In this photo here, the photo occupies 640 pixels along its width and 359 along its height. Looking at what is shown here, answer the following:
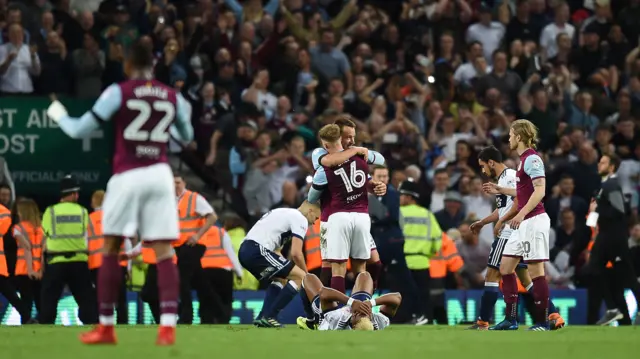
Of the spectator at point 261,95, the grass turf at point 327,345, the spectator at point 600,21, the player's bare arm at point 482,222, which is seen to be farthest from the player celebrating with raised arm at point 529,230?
the spectator at point 600,21

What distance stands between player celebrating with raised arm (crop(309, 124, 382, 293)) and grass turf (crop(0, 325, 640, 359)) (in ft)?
4.96

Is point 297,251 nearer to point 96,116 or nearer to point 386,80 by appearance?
point 96,116

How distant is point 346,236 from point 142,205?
4477mm

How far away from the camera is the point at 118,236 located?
10.5 meters

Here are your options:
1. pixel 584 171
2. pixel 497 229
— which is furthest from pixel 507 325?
pixel 584 171

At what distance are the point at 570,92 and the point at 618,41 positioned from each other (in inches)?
76.9

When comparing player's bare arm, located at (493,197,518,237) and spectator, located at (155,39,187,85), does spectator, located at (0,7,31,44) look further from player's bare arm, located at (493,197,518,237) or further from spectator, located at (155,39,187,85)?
player's bare arm, located at (493,197,518,237)

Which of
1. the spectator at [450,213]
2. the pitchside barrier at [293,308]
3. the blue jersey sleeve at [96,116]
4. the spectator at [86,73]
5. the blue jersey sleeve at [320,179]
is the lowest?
the pitchside barrier at [293,308]

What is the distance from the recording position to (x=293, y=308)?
19500 mm

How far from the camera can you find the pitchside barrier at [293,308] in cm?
1938

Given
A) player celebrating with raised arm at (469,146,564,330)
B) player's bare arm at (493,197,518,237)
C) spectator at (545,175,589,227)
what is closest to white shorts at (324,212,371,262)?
player celebrating with raised arm at (469,146,564,330)

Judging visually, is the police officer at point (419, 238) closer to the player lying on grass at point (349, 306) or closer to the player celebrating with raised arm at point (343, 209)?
the player lying on grass at point (349, 306)

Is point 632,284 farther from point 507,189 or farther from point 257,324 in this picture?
point 257,324

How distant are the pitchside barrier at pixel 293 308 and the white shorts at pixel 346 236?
4.69 m
